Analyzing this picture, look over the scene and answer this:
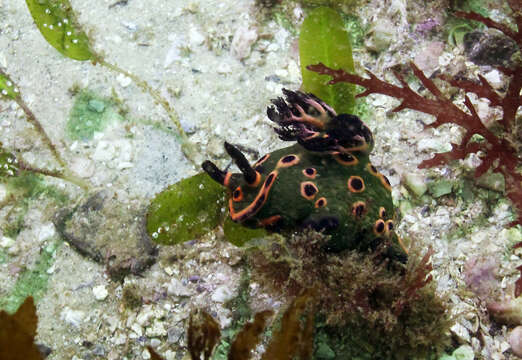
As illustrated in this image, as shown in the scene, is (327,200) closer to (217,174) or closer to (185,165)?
(217,174)

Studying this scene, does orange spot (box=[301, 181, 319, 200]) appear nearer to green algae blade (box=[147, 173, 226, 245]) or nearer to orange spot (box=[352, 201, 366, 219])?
orange spot (box=[352, 201, 366, 219])

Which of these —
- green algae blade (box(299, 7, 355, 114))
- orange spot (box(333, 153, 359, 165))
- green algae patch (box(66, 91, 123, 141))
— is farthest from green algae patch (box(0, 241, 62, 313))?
green algae blade (box(299, 7, 355, 114))

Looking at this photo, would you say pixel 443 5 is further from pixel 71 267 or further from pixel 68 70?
pixel 71 267

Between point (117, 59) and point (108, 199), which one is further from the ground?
point (117, 59)

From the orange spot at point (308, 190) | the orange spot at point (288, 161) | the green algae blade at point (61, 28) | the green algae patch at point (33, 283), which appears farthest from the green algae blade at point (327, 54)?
the green algae patch at point (33, 283)

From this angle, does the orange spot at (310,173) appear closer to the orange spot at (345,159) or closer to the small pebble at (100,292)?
the orange spot at (345,159)

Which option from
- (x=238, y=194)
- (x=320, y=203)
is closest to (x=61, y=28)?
(x=238, y=194)

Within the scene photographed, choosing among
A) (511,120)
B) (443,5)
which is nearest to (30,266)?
(511,120)
